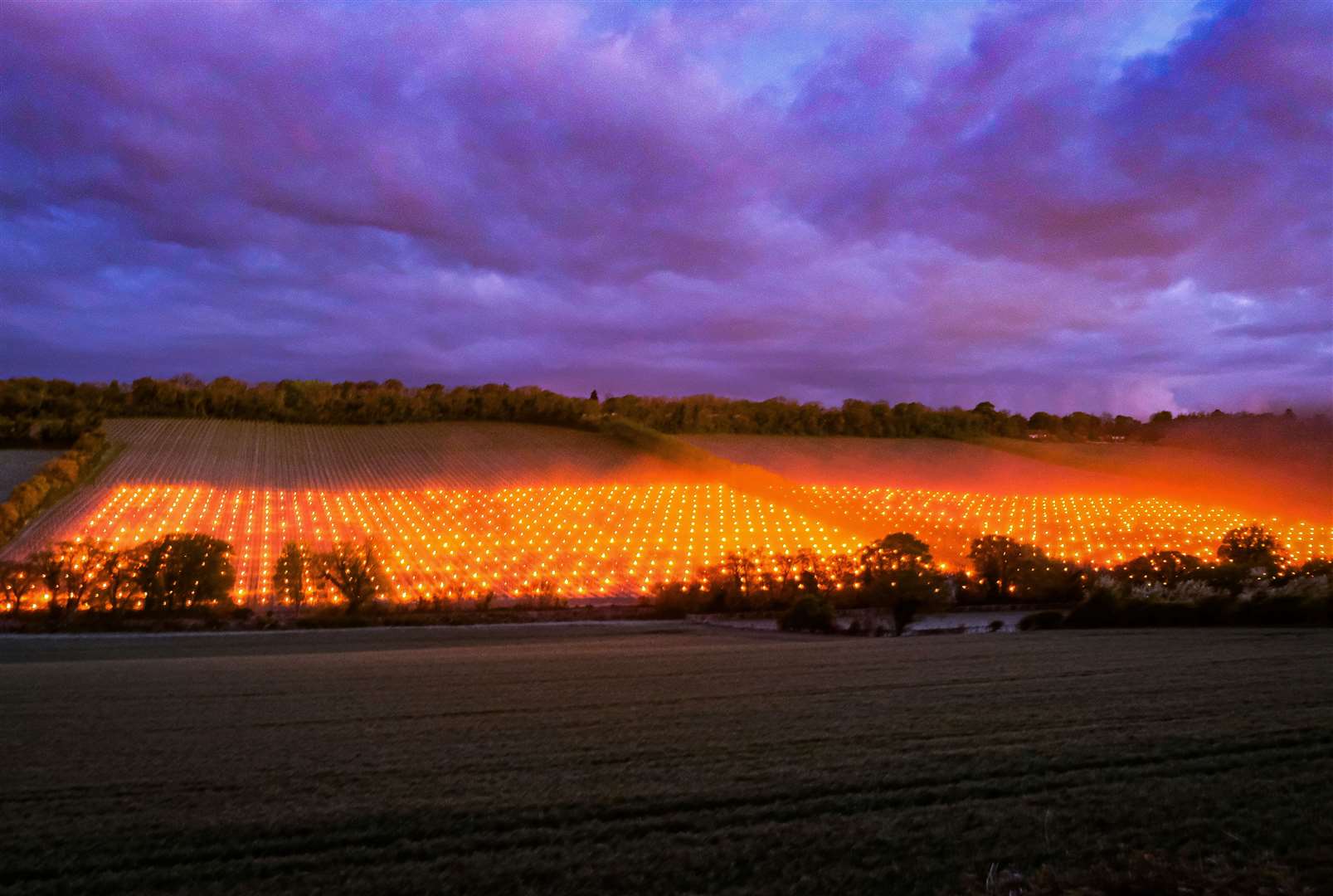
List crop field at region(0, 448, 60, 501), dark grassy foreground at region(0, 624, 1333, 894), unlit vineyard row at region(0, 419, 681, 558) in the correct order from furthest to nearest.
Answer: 1. unlit vineyard row at region(0, 419, 681, 558)
2. crop field at region(0, 448, 60, 501)
3. dark grassy foreground at region(0, 624, 1333, 894)

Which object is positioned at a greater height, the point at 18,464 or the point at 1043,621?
the point at 18,464

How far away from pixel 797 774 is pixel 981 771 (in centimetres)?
150

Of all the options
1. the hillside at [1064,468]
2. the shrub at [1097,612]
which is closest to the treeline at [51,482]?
the hillside at [1064,468]

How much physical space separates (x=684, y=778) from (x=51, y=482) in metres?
55.6

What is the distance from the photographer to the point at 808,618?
97.9 feet

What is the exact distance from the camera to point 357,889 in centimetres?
557

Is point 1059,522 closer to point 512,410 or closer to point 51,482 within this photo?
point 512,410

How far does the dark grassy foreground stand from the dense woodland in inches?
2625

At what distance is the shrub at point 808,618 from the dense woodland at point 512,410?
4963cm

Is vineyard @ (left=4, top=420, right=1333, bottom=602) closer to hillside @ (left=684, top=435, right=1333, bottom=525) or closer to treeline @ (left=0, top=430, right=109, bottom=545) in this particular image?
treeline @ (left=0, top=430, right=109, bottom=545)

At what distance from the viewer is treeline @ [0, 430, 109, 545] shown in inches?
1775

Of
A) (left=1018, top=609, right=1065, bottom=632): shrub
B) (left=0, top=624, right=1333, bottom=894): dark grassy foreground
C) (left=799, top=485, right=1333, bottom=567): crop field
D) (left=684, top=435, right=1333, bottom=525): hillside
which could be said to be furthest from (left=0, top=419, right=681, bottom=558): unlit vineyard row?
(left=0, top=624, right=1333, bottom=894): dark grassy foreground

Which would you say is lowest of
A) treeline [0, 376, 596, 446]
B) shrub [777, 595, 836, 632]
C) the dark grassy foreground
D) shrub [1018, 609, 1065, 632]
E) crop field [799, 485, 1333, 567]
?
shrub [777, 595, 836, 632]

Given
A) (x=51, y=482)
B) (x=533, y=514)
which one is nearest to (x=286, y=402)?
(x=51, y=482)
